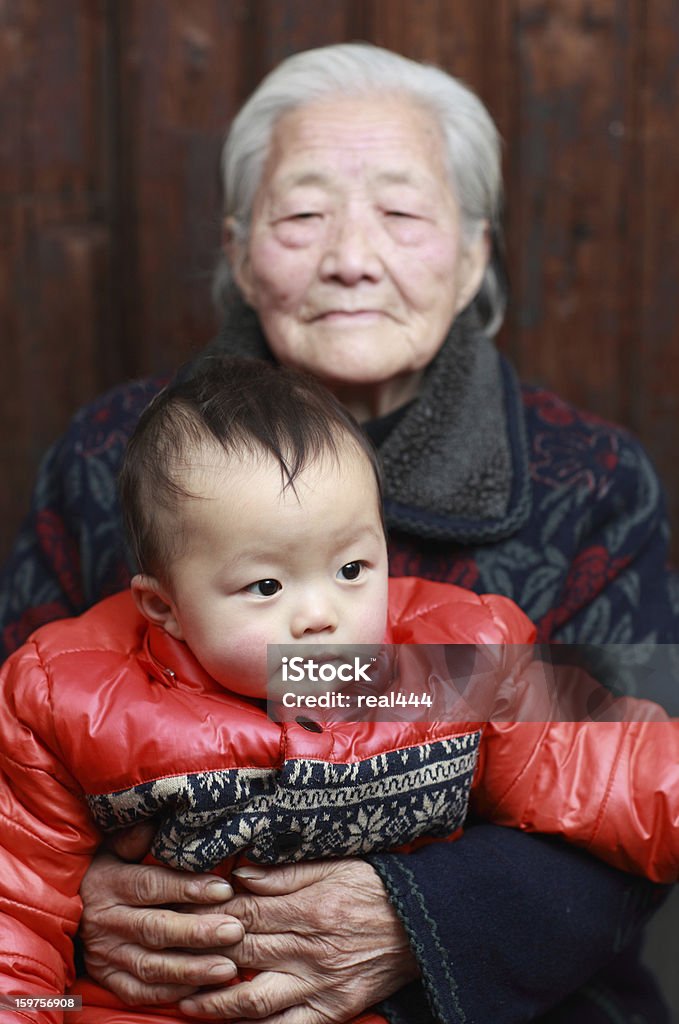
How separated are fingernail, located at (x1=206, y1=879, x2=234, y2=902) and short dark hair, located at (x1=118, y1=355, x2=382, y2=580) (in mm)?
360

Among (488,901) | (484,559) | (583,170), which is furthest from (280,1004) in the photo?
(583,170)

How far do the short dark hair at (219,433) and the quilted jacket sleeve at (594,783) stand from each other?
368 millimetres

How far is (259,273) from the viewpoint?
1888 millimetres

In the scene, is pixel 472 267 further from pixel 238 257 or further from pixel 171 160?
pixel 171 160

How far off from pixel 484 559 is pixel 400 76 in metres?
0.79

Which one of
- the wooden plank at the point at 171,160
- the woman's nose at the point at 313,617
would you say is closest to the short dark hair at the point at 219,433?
the woman's nose at the point at 313,617

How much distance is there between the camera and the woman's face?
181cm

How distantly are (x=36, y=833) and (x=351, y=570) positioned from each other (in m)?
0.47

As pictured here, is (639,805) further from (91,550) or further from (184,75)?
(184,75)

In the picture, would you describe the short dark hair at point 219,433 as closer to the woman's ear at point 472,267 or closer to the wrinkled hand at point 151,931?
the wrinkled hand at point 151,931

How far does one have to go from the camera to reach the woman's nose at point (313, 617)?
128 cm

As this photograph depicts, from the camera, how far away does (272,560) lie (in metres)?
1.30

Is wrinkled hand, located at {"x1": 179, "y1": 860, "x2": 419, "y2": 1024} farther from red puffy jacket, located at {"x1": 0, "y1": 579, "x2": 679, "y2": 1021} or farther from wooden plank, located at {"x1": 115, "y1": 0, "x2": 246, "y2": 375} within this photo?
wooden plank, located at {"x1": 115, "y1": 0, "x2": 246, "y2": 375}

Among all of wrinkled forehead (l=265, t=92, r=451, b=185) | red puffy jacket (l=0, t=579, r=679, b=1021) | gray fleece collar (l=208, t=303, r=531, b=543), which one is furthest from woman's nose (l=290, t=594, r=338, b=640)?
wrinkled forehead (l=265, t=92, r=451, b=185)
